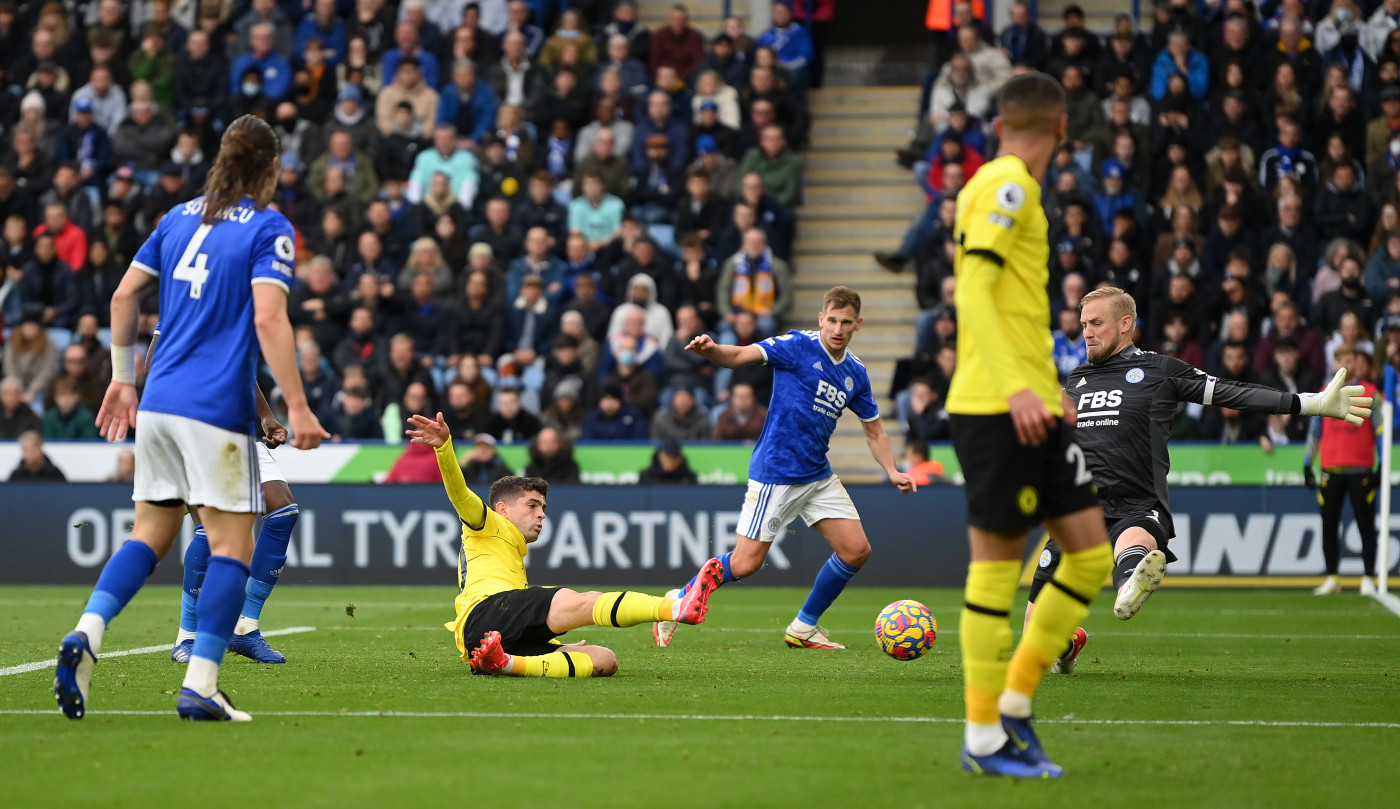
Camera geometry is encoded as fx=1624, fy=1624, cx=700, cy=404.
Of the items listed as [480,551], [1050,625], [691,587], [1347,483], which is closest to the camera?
[1050,625]

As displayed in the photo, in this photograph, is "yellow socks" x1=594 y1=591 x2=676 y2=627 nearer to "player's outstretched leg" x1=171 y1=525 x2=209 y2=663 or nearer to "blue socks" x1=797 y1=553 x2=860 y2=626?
"blue socks" x1=797 y1=553 x2=860 y2=626

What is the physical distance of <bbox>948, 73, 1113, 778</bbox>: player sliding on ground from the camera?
16.9 ft

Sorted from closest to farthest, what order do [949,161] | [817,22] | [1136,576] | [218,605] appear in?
[218,605]
[1136,576]
[949,161]
[817,22]

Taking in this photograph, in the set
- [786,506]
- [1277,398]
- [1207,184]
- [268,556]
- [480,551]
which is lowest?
[268,556]

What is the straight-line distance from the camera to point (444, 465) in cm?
792

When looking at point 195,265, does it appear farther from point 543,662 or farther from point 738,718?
point 543,662

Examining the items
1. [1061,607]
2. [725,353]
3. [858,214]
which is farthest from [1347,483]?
[1061,607]

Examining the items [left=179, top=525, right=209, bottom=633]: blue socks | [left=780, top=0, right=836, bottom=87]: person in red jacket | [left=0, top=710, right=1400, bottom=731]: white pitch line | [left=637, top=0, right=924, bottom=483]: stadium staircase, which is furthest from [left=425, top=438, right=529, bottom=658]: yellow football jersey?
[left=780, top=0, right=836, bottom=87]: person in red jacket

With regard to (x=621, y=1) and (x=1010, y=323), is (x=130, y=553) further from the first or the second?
(x=621, y=1)

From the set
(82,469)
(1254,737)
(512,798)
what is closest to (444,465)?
(512,798)

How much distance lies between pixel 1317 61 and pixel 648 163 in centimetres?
835

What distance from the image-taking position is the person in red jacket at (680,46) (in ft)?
70.5

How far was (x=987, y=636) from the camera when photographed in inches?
204

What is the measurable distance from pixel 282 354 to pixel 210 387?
0.34 metres
